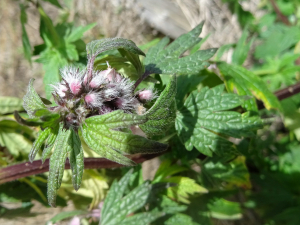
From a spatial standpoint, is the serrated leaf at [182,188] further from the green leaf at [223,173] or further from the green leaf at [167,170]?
the green leaf at [223,173]

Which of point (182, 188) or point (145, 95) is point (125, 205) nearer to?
point (182, 188)

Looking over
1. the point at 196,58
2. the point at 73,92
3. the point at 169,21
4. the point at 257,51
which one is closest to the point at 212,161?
the point at 196,58

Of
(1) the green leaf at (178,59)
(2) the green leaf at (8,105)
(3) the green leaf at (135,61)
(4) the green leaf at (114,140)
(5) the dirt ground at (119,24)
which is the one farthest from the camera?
(5) the dirt ground at (119,24)

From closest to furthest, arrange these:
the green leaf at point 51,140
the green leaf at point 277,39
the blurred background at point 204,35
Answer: the green leaf at point 51,140 < the blurred background at point 204,35 < the green leaf at point 277,39

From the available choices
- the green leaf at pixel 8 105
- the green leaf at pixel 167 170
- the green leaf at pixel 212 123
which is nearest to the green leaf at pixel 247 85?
the green leaf at pixel 212 123

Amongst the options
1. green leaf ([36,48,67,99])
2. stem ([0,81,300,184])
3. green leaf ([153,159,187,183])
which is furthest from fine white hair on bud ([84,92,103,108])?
green leaf ([36,48,67,99])

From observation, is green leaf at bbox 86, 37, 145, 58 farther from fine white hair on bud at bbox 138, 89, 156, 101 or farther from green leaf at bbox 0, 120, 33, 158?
green leaf at bbox 0, 120, 33, 158

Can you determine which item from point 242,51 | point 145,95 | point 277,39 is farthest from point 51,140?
point 277,39
